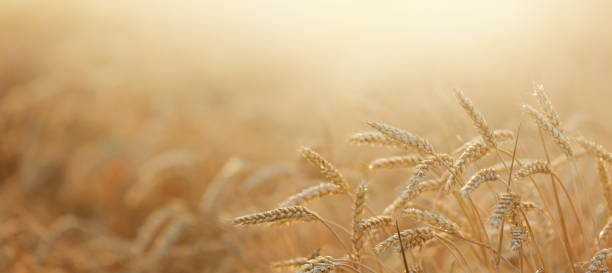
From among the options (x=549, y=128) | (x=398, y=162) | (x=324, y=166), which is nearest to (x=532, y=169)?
(x=549, y=128)

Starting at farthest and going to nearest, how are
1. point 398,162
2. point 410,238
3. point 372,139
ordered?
point 398,162, point 372,139, point 410,238

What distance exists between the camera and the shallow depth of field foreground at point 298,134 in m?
1.57

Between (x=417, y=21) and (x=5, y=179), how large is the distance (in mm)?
6124

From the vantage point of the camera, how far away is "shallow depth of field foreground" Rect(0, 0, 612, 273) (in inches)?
61.6

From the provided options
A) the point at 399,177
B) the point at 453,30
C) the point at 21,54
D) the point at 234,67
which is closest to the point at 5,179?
the point at 21,54

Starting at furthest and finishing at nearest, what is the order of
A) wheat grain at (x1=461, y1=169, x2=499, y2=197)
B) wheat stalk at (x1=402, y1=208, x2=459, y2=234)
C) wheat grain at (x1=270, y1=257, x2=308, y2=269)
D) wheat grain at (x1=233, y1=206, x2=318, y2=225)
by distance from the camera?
wheat grain at (x1=270, y1=257, x2=308, y2=269), wheat stalk at (x1=402, y1=208, x2=459, y2=234), wheat grain at (x1=233, y1=206, x2=318, y2=225), wheat grain at (x1=461, y1=169, x2=499, y2=197)

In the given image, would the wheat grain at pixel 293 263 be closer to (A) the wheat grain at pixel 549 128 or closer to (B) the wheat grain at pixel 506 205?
(B) the wheat grain at pixel 506 205

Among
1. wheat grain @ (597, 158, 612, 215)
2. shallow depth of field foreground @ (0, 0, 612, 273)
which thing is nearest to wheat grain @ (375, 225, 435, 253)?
shallow depth of field foreground @ (0, 0, 612, 273)

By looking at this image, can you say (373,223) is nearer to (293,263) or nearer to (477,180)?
(477,180)

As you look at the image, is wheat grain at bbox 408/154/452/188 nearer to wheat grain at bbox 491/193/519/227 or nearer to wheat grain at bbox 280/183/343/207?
wheat grain at bbox 491/193/519/227

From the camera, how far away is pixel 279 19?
353 inches

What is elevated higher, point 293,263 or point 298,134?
point 298,134

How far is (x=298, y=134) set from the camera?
5727mm

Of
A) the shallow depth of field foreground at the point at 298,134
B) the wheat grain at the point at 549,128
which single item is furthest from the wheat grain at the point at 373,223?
the wheat grain at the point at 549,128
